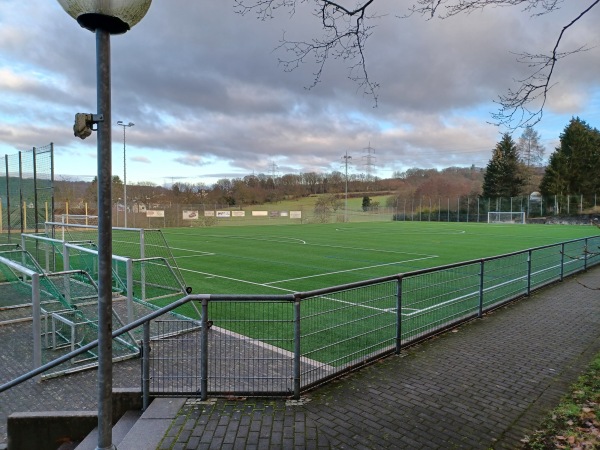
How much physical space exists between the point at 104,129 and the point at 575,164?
75876 millimetres

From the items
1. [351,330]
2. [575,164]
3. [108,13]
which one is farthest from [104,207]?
[575,164]

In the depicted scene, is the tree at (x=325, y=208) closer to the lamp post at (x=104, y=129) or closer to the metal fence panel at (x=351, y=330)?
the metal fence panel at (x=351, y=330)

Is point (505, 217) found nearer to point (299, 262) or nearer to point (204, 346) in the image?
point (299, 262)

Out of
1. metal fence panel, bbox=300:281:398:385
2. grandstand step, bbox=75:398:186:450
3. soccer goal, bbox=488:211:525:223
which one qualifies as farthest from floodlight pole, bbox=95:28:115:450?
soccer goal, bbox=488:211:525:223

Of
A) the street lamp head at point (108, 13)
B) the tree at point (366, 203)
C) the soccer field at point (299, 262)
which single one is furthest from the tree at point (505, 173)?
the street lamp head at point (108, 13)

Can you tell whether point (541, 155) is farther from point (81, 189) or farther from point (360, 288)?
point (360, 288)

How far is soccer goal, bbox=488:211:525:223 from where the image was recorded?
6431 cm

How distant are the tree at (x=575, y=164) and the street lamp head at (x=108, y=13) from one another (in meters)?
72.6

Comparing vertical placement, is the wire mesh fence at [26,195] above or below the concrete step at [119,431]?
above

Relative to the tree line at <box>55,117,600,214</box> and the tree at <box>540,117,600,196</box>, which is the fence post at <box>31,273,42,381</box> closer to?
the tree line at <box>55,117,600,214</box>

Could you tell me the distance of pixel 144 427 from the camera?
3.97 m

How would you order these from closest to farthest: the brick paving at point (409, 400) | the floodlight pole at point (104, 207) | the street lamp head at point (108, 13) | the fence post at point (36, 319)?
the street lamp head at point (108, 13) < the floodlight pole at point (104, 207) < the brick paving at point (409, 400) < the fence post at point (36, 319)

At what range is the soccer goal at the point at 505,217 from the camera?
211 ft

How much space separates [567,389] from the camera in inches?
199
